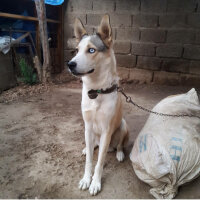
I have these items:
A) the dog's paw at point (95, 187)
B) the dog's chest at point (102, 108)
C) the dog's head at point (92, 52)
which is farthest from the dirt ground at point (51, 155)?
the dog's head at point (92, 52)

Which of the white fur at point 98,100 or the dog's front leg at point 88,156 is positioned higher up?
the white fur at point 98,100

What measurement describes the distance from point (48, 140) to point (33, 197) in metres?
1.11

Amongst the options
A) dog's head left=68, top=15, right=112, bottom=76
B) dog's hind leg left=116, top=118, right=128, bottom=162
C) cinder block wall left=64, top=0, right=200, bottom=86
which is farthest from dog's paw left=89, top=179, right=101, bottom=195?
cinder block wall left=64, top=0, right=200, bottom=86

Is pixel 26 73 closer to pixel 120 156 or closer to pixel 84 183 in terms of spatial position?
pixel 120 156

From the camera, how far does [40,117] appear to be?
3.77 m

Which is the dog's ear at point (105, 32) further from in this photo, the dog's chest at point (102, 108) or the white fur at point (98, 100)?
the dog's chest at point (102, 108)

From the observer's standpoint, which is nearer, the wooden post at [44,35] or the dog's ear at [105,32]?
the dog's ear at [105,32]

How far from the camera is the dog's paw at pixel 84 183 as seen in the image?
2.07m

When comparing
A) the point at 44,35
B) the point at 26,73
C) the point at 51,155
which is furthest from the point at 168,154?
the point at 44,35

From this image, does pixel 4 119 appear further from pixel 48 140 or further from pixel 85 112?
pixel 85 112

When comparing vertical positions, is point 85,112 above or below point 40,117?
above

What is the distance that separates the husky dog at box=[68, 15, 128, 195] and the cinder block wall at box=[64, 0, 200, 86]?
4.22m

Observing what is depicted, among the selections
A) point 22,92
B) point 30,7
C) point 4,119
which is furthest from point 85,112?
point 30,7

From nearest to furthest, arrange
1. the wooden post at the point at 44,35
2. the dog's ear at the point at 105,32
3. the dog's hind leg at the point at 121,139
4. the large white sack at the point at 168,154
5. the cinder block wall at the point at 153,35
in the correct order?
the large white sack at the point at 168,154
the dog's ear at the point at 105,32
the dog's hind leg at the point at 121,139
the wooden post at the point at 44,35
the cinder block wall at the point at 153,35
